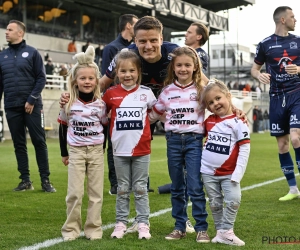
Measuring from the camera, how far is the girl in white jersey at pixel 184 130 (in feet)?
15.2

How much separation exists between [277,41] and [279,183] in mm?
2609

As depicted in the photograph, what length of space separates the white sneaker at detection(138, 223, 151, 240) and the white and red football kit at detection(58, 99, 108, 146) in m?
0.80

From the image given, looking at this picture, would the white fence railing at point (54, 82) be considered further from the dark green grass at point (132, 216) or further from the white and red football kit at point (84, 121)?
the white and red football kit at point (84, 121)

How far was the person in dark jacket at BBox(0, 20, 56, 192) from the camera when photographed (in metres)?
7.62

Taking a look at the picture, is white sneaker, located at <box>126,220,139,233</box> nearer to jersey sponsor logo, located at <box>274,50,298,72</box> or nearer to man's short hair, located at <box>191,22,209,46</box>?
man's short hair, located at <box>191,22,209,46</box>

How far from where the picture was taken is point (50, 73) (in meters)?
26.2

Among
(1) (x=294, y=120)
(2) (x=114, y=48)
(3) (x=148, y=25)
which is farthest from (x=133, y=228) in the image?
(2) (x=114, y=48)

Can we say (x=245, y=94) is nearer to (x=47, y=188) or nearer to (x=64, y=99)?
(x=47, y=188)

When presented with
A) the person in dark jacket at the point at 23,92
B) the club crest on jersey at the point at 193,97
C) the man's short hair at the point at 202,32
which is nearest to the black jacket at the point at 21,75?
the person in dark jacket at the point at 23,92

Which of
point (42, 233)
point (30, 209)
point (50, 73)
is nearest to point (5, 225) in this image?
point (42, 233)

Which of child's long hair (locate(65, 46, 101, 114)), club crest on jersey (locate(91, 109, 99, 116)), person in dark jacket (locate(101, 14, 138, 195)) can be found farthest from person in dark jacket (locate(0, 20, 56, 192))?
club crest on jersey (locate(91, 109, 99, 116))

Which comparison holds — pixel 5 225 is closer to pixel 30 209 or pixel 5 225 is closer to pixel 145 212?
pixel 30 209

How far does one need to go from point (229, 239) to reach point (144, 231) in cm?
72

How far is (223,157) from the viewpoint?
14.8ft
